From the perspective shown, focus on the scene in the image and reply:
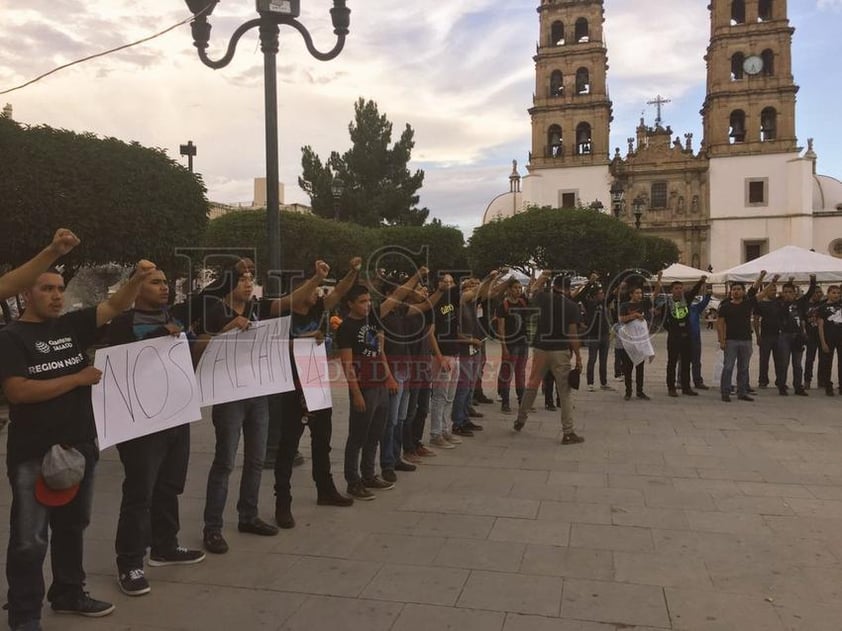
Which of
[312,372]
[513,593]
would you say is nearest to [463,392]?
[312,372]

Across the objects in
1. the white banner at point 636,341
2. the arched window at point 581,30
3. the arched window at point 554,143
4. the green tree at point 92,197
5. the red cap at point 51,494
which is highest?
the arched window at point 581,30

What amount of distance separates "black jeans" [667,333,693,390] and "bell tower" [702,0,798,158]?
4672 cm

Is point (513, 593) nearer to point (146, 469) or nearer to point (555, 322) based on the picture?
point (146, 469)

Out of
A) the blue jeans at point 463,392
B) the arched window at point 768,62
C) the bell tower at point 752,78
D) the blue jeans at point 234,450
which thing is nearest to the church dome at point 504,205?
the bell tower at point 752,78

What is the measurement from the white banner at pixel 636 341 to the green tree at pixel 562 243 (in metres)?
21.8

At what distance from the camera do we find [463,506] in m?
5.14

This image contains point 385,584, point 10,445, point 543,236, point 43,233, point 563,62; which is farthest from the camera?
point 563,62

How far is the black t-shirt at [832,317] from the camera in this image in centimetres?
1072

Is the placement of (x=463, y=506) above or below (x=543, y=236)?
below

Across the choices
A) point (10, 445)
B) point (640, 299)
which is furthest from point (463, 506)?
point (640, 299)

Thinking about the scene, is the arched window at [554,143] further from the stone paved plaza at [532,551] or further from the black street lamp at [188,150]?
the stone paved plaza at [532,551]

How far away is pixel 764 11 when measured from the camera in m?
50.7

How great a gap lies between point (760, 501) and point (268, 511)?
3.65m

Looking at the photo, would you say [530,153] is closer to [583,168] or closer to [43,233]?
[583,168]
